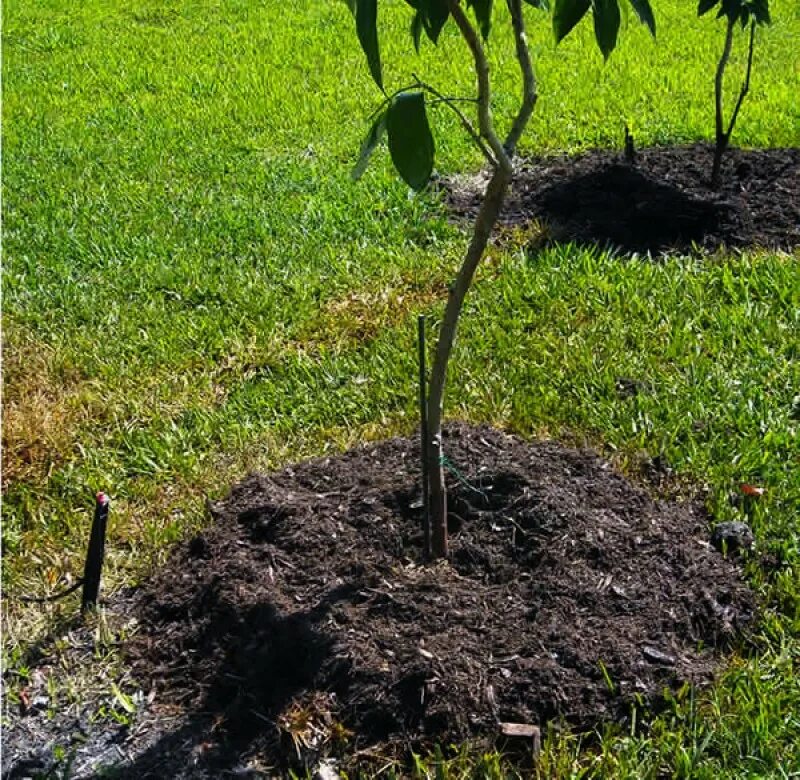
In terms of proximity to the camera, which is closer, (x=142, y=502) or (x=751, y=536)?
(x=751, y=536)

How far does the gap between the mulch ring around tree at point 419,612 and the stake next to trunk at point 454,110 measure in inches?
7.9

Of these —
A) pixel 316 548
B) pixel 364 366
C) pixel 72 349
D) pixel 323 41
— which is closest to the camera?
pixel 316 548

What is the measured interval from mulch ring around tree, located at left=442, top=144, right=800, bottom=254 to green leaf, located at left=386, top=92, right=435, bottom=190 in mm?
2600

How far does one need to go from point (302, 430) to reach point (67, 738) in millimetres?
1374

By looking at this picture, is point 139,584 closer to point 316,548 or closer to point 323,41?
point 316,548

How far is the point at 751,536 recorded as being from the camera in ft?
9.47

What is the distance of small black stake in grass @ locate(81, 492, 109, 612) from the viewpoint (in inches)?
105

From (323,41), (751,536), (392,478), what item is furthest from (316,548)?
(323,41)

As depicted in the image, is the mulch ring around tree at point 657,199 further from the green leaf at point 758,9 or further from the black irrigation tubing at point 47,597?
the black irrigation tubing at point 47,597

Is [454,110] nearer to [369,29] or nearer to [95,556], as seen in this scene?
[369,29]

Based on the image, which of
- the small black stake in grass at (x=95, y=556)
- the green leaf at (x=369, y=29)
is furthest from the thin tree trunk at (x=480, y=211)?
the small black stake in grass at (x=95, y=556)

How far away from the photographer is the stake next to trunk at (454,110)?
210cm

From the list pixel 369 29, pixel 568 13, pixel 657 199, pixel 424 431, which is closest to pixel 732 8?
pixel 657 199

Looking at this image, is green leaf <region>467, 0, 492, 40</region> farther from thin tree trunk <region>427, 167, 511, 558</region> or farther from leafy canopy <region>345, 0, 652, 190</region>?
thin tree trunk <region>427, 167, 511, 558</region>
